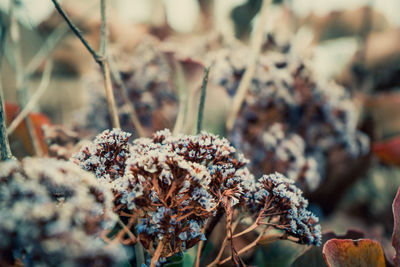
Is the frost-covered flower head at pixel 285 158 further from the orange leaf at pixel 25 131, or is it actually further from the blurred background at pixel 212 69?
the orange leaf at pixel 25 131

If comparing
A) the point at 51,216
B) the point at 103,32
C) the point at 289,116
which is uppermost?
the point at 289,116

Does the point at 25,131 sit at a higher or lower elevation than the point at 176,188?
higher

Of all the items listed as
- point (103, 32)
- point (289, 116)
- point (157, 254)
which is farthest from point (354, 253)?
point (289, 116)

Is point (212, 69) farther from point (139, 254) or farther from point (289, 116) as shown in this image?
point (139, 254)

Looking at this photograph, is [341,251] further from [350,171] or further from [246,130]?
[350,171]

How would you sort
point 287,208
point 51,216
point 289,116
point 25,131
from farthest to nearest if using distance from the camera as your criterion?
point 289,116 → point 25,131 → point 287,208 → point 51,216

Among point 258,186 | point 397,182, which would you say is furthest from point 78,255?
point 397,182

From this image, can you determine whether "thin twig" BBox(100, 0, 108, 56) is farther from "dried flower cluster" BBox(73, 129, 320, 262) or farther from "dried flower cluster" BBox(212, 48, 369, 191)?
"dried flower cluster" BBox(212, 48, 369, 191)
